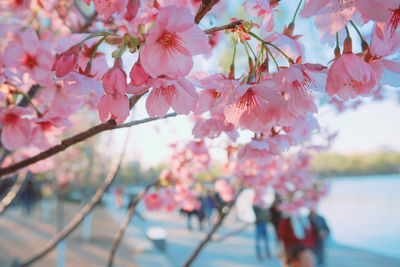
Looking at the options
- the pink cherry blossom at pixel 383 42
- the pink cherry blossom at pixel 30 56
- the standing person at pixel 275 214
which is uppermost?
the pink cherry blossom at pixel 30 56

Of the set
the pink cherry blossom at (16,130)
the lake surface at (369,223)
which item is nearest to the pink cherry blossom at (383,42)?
the pink cherry blossom at (16,130)

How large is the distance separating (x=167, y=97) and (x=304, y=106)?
295mm

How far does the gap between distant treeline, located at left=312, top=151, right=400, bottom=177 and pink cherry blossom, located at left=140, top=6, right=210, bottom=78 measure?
100ft

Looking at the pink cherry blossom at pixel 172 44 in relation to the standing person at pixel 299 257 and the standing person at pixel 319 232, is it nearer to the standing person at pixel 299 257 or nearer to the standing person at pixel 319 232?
the standing person at pixel 299 257

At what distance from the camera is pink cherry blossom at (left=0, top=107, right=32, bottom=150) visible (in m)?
0.91

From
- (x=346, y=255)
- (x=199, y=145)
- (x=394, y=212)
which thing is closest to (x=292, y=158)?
(x=199, y=145)

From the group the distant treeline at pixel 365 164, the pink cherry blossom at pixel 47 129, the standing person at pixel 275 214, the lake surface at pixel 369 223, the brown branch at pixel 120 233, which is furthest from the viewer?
the distant treeline at pixel 365 164

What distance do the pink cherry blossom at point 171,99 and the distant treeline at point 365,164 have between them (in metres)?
30.5

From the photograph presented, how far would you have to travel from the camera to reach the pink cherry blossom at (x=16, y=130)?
907mm

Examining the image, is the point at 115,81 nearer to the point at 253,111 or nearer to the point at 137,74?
the point at 137,74

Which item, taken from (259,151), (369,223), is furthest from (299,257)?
(369,223)

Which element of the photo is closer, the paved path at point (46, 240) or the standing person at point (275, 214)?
the standing person at point (275, 214)

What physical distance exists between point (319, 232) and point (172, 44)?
595cm

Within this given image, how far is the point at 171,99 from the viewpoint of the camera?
64 centimetres
